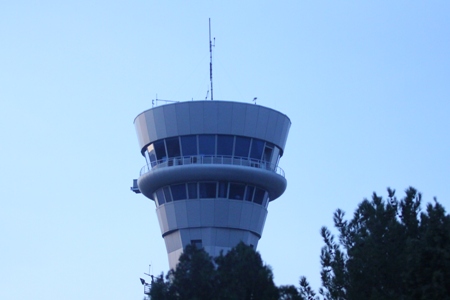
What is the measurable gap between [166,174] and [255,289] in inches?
821

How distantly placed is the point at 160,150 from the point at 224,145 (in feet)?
13.6

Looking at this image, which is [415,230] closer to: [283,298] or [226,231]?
[283,298]

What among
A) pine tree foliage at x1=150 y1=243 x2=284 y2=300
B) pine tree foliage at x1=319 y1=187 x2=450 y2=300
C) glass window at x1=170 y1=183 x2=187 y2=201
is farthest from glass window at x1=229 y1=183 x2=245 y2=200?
pine tree foliage at x1=150 y1=243 x2=284 y2=300

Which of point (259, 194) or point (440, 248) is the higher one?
point (259, 194)

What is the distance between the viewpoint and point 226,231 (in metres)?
51.3

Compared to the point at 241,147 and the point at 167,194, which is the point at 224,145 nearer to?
the point at 241,147

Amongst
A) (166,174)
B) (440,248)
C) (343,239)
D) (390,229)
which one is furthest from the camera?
(166,174)

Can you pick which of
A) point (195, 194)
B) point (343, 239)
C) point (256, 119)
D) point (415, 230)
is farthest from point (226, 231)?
point (415, 230)

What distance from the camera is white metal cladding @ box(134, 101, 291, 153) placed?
51094mm

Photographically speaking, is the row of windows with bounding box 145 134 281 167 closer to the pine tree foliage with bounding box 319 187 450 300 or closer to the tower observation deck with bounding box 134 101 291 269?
the tower observation deck with bounding box 134 101 291 269

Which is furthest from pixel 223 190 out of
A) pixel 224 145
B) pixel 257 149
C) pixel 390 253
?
pixel 390 253

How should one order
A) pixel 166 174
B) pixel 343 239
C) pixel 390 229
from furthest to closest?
pixel 166 174 → pixel 343 239 → pixel 390 229

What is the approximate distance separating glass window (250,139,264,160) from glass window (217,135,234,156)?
57.2 inches

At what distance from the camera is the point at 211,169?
165ft
